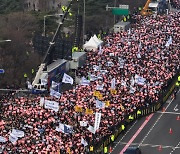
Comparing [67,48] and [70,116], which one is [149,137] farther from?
[67,48]

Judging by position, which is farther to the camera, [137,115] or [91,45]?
[91,45]

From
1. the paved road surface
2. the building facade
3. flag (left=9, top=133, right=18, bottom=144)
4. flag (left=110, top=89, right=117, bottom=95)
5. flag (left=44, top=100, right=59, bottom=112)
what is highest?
the building facade

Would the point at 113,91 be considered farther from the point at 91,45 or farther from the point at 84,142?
the point at 91,45

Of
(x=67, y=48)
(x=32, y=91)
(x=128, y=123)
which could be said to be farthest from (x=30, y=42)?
(x=128, y=123)

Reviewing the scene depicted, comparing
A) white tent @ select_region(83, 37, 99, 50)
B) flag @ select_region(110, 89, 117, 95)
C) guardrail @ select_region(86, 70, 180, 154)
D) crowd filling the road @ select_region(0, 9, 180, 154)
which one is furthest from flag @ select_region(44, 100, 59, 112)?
white tent @ select_region(83, 37, 99, 50)

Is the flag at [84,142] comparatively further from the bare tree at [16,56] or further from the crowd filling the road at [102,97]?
the bare tree at [16,56]

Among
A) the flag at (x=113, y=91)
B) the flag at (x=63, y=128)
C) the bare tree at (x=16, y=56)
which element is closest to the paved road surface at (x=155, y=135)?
the flag at (x=113, y=91)

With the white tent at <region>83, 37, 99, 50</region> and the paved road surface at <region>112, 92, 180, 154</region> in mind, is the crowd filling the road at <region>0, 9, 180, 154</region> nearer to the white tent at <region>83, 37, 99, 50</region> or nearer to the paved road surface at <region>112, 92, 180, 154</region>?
the paved road surface at <region>112, 92, 180, 154</region>

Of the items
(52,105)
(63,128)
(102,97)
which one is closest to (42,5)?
(102,97)
